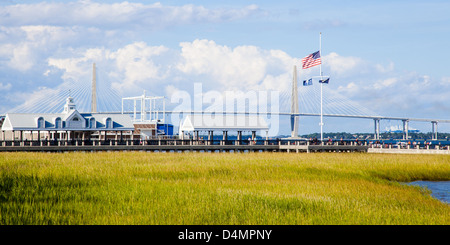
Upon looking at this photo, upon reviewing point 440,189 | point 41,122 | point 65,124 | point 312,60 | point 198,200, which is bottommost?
point 440,189

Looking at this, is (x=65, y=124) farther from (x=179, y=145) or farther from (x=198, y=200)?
(x=198, y=200)

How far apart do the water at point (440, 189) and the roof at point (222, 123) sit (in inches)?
1915

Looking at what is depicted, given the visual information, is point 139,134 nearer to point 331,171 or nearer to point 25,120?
point 25,120

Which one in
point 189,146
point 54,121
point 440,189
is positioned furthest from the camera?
point 54,121

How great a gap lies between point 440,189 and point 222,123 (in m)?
54.1

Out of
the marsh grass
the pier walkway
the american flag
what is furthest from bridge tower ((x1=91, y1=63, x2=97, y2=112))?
the marsh grass

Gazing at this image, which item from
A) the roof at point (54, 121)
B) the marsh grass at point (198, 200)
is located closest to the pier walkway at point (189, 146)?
the roof at point (54, 121)

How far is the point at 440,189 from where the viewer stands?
95.9ft

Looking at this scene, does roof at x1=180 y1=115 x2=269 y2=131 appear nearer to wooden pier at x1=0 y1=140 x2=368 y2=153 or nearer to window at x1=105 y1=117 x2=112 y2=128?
wooden pier at x1=0 y1=140 x2=368 y2=153

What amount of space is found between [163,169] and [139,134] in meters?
74.0

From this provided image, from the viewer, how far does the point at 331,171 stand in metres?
32.0

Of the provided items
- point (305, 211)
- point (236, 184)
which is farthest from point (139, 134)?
point (305, 211)

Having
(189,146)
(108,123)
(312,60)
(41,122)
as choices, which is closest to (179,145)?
(189,146)

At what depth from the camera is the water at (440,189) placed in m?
25.2
